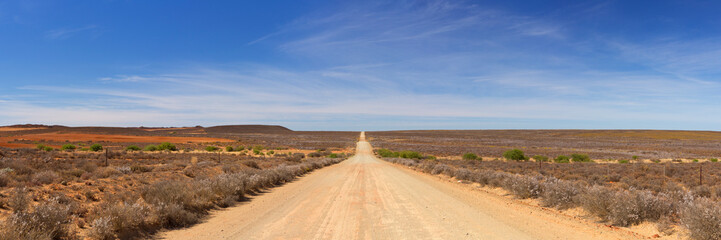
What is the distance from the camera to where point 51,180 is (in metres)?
12.5

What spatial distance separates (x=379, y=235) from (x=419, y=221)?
1716mm

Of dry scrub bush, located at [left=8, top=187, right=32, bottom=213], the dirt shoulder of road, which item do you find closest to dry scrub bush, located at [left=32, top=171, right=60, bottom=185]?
dry scrub bush, located at [left=8, top=187, right=32, bottom=213]

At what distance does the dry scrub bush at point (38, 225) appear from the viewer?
543 centimetres

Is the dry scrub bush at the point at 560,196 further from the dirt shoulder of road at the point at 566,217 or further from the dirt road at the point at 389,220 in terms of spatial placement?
the dirt road at the point at 389,220

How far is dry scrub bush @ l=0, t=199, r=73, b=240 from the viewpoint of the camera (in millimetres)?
5430

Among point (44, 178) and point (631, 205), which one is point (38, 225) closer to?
point (44, 178)

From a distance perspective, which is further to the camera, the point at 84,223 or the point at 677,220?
the point at 677,220

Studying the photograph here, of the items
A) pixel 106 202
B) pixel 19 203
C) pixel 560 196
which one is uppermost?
pixel 19 203

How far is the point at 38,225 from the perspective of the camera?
6031 millimetres

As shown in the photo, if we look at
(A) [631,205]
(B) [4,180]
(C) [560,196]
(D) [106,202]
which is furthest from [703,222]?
(B) [4,180]

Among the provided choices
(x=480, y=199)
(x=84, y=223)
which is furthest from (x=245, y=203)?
(x=480, y=199)

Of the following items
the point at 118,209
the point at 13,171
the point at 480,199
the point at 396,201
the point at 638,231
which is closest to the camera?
the point at 118,209

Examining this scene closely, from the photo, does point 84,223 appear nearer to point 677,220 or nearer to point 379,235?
point 379,235

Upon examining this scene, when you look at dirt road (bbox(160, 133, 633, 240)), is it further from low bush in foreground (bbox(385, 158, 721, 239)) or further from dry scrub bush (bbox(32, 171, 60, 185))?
dry scrub bush (bbox(32, 171, 60, 185))
